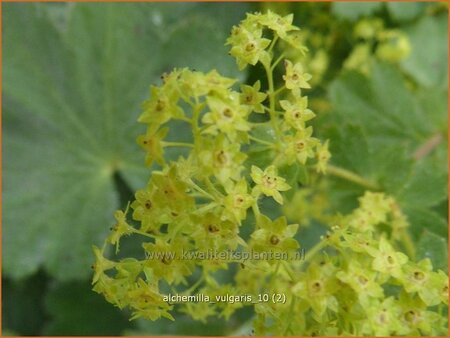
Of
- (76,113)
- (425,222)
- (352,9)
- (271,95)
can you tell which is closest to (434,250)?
(425,222)

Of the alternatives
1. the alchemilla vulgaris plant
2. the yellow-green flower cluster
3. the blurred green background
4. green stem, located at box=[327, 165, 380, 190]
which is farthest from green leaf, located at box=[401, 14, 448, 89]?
the alchemilla vulgaris plant

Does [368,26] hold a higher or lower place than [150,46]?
higher

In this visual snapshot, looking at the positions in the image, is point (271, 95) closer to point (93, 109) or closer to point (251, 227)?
point (251, 227)

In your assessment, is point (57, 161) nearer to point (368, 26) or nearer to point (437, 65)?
point (368, 26)

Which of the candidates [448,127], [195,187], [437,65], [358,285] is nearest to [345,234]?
[358,285]

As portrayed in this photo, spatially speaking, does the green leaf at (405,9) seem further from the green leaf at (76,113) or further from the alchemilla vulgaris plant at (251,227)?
the alchemilla vulgaris plant at (251,227)

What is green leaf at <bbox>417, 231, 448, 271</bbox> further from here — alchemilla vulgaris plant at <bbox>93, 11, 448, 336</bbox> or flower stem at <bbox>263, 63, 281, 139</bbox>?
flower stem at <bbox>263, 63, 281, 139</bbox>

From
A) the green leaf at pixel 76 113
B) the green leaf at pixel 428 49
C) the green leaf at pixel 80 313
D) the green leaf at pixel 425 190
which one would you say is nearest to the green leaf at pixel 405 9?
the green leaf at pixel 428 49
